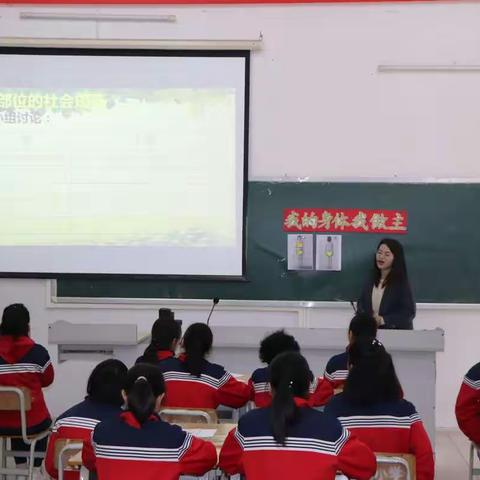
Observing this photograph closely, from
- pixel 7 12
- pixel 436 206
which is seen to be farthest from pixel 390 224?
pixel 7 12

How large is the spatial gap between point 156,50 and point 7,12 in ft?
3.89

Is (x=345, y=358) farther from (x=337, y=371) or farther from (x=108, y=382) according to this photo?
(x=108, y=382)

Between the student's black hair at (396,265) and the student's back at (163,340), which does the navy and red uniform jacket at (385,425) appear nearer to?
the student's back at (163,340)

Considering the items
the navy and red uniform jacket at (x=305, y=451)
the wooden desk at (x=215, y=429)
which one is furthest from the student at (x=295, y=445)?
the wooden desk at (x=215, y=429)

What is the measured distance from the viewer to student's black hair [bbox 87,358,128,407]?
3267 mm

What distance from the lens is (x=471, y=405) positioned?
3799 millimetres

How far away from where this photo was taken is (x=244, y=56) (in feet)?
21.3

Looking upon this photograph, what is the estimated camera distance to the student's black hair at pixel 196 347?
4008 millimetres

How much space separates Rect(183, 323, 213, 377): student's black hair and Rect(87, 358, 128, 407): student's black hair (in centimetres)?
73

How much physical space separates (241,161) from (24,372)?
8.52ft

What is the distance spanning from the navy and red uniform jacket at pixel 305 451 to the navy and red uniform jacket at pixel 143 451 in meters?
0.18

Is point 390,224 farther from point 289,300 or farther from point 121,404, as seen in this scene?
point 121,404

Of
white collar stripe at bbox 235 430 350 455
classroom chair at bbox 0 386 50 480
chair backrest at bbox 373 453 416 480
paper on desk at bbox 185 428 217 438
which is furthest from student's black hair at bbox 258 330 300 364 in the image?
white collar stripe at bbox 235 430 350 455

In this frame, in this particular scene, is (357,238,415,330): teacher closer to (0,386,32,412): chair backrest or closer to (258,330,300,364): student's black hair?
(258,330,300,364): student's black hair
